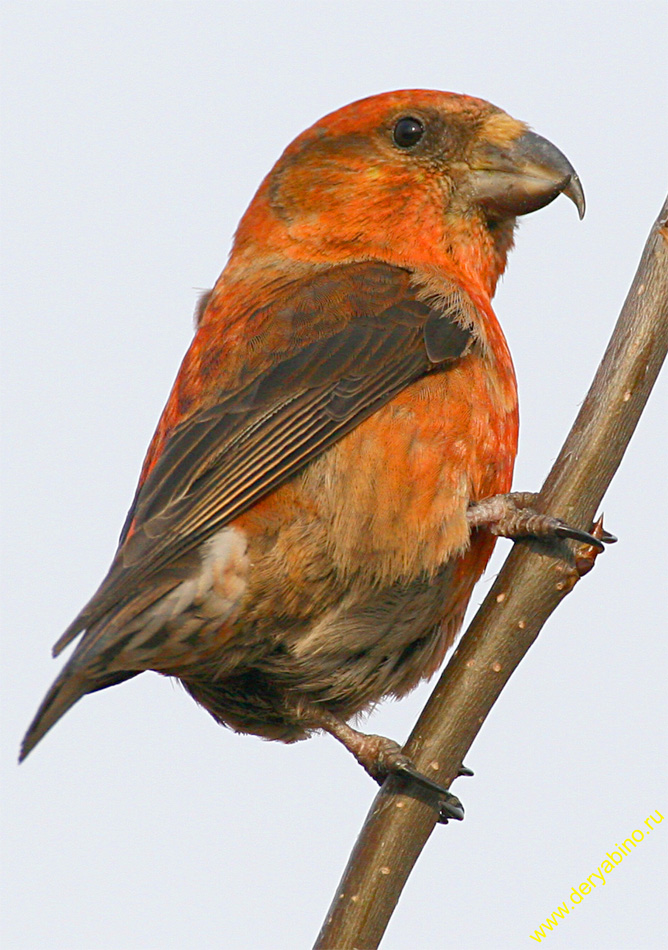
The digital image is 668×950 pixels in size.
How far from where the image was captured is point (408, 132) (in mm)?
4949

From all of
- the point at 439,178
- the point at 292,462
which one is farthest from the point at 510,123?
the point at 292,462

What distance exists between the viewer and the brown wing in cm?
384

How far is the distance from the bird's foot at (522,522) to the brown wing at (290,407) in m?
Answer: 0.48

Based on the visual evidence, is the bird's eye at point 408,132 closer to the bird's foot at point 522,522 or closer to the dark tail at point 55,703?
the bird's foot at point 522,522

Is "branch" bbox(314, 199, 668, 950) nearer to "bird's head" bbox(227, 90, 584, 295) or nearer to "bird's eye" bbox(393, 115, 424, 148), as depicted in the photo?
"bird's head" bbox(227, 90, 584, 295)

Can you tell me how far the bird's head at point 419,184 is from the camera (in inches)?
187

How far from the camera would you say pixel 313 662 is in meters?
4.22

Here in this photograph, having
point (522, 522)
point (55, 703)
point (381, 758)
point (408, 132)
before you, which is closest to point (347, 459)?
point (522, 522)

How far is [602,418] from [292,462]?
3.12ft

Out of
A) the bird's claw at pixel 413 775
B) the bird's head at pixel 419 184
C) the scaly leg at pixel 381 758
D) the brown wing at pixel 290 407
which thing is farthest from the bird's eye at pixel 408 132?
the bird's claw at pixel 413 775

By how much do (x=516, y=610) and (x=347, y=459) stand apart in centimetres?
74

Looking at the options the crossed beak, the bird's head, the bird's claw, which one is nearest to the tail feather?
the bird's claw

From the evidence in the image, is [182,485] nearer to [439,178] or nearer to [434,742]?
[434,742]

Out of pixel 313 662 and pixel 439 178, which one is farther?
pixel 439 178
